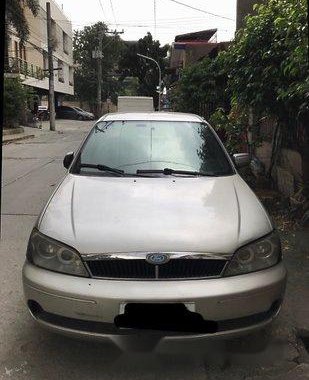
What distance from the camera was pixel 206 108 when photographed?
53.0 feet

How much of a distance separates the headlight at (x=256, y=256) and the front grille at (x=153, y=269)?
111 mm

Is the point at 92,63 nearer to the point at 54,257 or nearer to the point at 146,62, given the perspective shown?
the point at 146,62

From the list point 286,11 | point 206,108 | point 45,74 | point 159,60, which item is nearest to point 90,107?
point 159,60

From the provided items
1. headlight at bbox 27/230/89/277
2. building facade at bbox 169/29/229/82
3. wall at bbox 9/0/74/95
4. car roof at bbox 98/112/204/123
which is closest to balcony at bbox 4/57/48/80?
wall at bbox 9/0/74/95

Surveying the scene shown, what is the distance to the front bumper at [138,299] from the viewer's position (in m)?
2.92

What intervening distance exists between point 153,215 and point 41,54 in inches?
1825

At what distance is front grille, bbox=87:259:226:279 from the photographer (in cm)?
303

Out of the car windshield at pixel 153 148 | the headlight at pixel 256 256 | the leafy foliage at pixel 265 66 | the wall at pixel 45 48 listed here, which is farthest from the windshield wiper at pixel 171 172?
the wall at pixel 45 48

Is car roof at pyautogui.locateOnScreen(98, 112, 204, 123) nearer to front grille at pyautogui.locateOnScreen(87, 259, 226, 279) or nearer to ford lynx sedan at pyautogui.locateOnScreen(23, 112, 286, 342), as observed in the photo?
ford lynx sedan at pyautogui.locateOnScreen(23, 112, 286, 342)

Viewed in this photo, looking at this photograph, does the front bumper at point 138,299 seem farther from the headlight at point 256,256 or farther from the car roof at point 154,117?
the car roof at point 154,117

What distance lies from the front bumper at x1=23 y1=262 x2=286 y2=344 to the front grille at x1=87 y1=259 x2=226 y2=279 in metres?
0.05

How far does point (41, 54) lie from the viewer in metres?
46.7

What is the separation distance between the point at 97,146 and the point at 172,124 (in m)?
0.81

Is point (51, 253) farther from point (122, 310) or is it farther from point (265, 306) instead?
point (265, 306)
